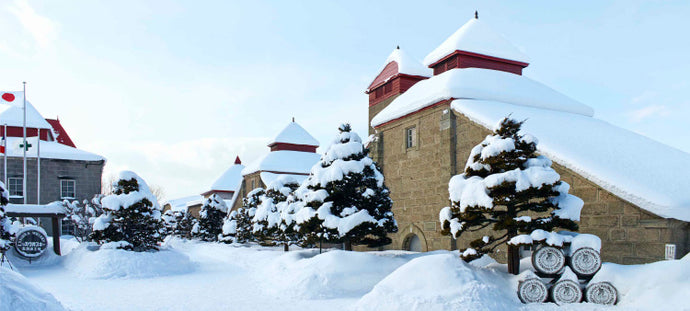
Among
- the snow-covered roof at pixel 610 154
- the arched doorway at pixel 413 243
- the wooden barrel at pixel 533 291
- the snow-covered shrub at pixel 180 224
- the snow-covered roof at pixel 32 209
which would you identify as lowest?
the snow-covered shrub at pixel 180 224

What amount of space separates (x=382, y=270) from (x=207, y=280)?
19.7 ft

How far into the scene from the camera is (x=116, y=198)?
1906 centimetres

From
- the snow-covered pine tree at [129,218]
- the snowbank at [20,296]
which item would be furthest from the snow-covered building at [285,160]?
the snowbank at [20,296]

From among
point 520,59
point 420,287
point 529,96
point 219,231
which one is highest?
point 520,59

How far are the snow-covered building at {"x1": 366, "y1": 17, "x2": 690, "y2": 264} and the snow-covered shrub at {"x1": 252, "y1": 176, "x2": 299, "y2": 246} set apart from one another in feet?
19.1

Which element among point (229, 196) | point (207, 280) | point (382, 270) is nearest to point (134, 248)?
point (207, 280)

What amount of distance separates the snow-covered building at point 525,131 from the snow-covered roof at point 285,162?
11920 millimetres

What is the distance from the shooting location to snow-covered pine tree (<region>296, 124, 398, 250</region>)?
49.1ft

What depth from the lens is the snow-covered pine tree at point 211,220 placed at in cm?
3659

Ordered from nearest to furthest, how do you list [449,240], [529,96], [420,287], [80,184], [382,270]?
[420,287] → [382,270] → [449,240] → [529,96] → [80,184]

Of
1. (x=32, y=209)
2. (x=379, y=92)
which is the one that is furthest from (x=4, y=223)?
(x=379, y=92)

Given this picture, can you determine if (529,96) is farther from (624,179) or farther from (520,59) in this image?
(624,179)

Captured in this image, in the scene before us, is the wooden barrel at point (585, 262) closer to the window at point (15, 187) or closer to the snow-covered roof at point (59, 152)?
the snow-covered roof at point (59, 152)

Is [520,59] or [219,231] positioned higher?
[520,59]
